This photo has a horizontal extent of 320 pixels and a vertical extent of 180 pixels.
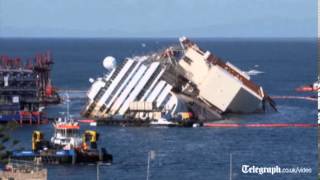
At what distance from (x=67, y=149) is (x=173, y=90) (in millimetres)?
22641

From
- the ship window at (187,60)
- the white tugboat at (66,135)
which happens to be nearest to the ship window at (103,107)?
the ship window at (187,60)

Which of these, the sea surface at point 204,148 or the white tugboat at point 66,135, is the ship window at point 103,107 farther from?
the white tugboat at point 66,135

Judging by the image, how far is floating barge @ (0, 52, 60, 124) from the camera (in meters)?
57.0

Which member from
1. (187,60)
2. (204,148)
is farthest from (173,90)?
(204,148)

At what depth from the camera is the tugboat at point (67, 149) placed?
37.9 metres

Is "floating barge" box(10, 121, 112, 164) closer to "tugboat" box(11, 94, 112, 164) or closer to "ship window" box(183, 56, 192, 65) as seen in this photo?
"tugboat" box(11, 94, 112, 164)

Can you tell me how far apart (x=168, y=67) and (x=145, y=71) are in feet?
10.6

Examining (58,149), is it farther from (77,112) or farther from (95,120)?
(77,112)

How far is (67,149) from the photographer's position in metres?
38.5

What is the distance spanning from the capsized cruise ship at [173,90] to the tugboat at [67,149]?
15.6 metres

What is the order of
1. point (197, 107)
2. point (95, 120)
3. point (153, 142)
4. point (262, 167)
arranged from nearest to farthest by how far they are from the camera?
point (262, 167), point (153, 142), point (95, 120), point (197, 107)

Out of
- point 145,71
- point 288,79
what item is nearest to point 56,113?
point 145,71

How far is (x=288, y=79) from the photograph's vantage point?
93.5m

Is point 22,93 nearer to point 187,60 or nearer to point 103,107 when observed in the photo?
point 103,107
